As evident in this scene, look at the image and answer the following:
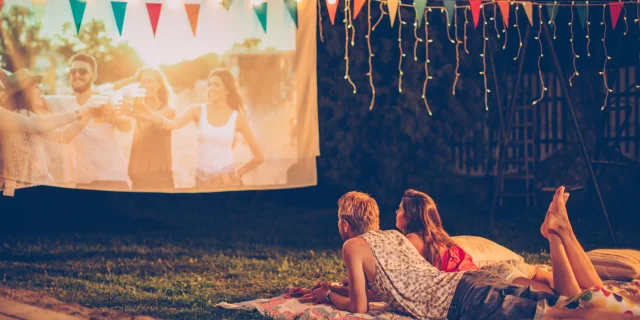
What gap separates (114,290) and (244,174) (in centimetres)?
143

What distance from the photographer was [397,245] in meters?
4.48

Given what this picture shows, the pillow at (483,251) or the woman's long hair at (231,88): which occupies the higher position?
the woman's long hair at (231,88)

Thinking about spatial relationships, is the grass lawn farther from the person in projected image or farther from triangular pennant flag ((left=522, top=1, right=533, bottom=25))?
triangular pennant flag ((left=522, top=1, right=533, bottom=25))

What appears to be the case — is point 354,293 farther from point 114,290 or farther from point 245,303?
point 114,290

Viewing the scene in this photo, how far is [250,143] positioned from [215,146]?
30cm

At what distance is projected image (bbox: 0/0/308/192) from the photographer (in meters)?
6.12

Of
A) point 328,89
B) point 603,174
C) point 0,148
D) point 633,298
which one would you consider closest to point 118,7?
point 0,148

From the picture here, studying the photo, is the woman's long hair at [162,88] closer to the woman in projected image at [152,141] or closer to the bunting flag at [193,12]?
the woman in projected image at [152,141]

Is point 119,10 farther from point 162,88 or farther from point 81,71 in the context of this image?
point 162,88

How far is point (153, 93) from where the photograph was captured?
6371 millimetres

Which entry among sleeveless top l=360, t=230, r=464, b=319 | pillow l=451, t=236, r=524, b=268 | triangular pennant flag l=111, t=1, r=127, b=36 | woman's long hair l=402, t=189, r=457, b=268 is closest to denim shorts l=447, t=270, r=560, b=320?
sleeveless top l=360, t=230, r=464, b=319

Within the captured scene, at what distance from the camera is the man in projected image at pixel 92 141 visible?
6.17 metres

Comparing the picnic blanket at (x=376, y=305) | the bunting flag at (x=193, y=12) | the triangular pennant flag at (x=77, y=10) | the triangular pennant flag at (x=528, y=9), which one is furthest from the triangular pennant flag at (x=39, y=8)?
the triangular pennant flag at (x=528, y=9)

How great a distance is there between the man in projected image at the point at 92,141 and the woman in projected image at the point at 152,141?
98mm
